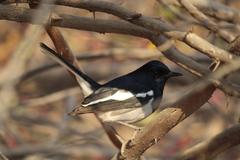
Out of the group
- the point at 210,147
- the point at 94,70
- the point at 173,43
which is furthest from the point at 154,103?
the point at 94,70

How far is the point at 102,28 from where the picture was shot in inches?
130

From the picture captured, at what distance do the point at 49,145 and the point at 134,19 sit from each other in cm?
204

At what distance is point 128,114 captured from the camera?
15.3ft

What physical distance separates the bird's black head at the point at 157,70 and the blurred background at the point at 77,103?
0.18 metres

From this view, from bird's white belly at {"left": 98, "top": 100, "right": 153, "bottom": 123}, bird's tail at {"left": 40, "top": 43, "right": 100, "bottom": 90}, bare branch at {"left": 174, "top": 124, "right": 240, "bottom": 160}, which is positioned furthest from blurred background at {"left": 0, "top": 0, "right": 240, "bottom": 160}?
bare branch at {"left": 174, "top": 124, "right": 240, "bottom": 160}

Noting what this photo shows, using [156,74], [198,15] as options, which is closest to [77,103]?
[156,74]

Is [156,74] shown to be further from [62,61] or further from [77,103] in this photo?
[77,103]

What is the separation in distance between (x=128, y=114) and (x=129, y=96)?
4.7 inches

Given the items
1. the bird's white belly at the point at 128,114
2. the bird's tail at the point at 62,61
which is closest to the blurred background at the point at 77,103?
the bird's white belly at the point at 128,114

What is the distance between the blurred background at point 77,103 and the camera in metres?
5.23

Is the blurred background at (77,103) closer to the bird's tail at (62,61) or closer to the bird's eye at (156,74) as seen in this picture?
the bird's eye at (156,74)

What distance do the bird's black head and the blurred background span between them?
0.18 meters

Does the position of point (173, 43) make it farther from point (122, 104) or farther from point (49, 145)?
point (49, 145)

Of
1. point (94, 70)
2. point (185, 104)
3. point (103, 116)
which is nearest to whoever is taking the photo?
point (185, 104)
